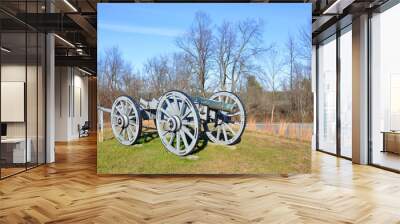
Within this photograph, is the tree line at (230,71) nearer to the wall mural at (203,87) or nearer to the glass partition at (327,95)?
the wall mural at (203,87)

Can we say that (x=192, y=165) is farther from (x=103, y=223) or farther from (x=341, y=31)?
(x=341, y=31)

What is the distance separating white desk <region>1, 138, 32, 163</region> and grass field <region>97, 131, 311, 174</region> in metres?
1.42

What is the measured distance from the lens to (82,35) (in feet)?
35.0

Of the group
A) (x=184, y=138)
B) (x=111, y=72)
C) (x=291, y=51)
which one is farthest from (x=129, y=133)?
(x=291, y=51)

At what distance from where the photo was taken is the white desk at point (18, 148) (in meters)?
5.86

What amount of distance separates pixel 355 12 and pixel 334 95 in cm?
266

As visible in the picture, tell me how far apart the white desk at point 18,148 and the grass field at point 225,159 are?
55.8 inches

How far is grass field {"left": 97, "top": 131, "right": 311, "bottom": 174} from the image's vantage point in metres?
5.91

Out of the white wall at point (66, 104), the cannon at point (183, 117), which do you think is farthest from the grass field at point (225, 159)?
the white wall at point (66, 104)

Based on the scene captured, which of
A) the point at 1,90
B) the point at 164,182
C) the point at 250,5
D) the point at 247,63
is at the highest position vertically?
the point at 250,5

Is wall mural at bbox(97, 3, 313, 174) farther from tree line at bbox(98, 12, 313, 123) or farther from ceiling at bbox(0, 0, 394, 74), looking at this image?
ceiling at bbox(0, 0, 394, 74)

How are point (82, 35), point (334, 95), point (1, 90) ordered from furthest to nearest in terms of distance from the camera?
point (82, 35) < point (334, 95) < point (1, 90)

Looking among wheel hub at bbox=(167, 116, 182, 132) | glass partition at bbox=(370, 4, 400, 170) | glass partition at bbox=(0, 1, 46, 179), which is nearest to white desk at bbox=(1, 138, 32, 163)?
glass partition at bbox=(0, 1, 46, 179)

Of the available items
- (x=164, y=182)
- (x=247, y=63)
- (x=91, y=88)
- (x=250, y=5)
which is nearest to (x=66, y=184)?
(x=164, y=182)
